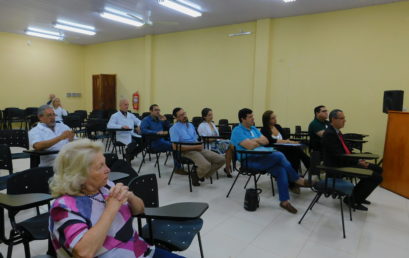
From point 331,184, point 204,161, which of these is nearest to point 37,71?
point 204,161

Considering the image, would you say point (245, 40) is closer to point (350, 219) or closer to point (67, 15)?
point (67, 15)

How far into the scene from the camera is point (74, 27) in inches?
295

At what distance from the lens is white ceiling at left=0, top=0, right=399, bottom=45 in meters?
5.43

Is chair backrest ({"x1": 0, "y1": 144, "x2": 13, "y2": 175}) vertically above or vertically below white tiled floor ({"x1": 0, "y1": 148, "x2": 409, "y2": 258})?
above

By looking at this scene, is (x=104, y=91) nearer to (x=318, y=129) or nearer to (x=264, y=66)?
(x=264, y=66)

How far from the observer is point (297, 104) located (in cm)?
622

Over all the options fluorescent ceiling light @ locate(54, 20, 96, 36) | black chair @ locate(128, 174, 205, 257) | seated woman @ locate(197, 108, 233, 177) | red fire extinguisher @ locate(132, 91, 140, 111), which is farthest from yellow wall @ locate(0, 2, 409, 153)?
black chair @ locate(128, 174, 205, 257)

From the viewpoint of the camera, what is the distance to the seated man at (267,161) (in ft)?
10.4

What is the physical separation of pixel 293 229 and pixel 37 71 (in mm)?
9761

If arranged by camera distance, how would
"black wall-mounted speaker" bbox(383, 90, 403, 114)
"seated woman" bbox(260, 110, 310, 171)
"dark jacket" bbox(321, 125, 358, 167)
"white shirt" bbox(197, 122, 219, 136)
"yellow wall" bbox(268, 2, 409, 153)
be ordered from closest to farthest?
"dark jacket" bbox(321, 125, 358, 167), "seated woman" bbox(260, 110, 310, 171), "black wall-mounted speaker" bbox(383, 90, 403, 114), "white shirt" bbox(197, 122, 219, 136), "yellow wall" bbox(268, 2, 409, 153)

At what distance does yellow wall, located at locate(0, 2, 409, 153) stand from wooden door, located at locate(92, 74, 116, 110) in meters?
0.24

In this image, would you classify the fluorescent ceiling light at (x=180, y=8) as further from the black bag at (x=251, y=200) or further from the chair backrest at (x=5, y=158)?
the black bag at (x=251, y=200)

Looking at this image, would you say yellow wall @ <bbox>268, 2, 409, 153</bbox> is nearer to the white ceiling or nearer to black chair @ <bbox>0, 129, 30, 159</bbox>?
the white ceiling

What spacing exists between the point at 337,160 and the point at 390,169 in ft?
5.26
